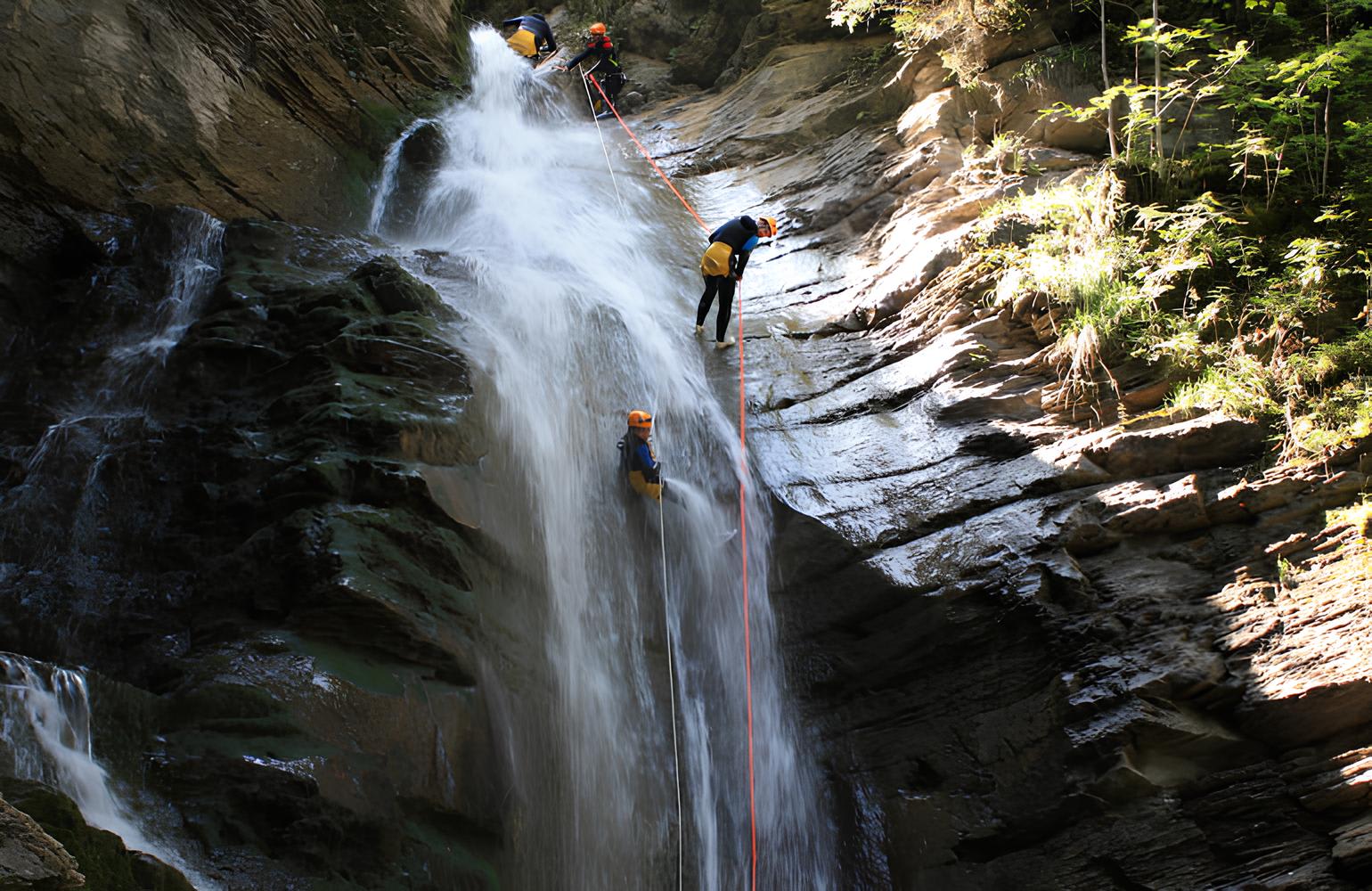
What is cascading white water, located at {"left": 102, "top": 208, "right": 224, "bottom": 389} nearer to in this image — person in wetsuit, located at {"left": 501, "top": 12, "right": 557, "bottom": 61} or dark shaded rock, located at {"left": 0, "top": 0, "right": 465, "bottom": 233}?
dark shaded rock, located at {"left": 0, "top": 0, "right": 465, "bottom": 233}

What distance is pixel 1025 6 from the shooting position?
10.1 meters

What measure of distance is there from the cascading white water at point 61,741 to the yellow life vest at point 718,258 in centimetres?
603

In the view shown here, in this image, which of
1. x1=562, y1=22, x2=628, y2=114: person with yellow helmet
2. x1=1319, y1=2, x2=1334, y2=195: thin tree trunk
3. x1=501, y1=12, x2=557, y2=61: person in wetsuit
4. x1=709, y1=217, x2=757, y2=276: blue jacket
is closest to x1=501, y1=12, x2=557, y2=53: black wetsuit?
x1=501, y1=12, x2=557, y2=61: person in wetsuit

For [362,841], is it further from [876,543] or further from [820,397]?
[820,397]

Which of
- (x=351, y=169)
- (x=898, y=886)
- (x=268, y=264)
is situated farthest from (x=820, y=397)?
(x=351, y=169)

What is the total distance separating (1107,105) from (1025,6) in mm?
3140

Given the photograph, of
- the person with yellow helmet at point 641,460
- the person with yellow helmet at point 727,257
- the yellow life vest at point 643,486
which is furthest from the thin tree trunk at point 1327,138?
the yellow life vest at point 643,486

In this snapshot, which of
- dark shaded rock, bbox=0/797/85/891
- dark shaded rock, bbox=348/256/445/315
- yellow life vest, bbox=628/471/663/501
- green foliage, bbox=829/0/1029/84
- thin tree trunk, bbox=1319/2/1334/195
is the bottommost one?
dark shaded rock, bbox=0/797/85/891

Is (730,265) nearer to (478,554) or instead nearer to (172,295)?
(478,554)

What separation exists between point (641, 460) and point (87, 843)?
14.5ft

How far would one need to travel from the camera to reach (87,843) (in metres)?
3.07

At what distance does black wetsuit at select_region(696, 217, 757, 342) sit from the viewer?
8266mm

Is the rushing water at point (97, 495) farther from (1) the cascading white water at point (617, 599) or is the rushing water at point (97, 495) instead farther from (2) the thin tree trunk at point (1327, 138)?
(2) the thin tree trunk at point (1327, 138)

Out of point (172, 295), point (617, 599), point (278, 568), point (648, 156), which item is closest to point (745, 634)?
point (617, 599)
